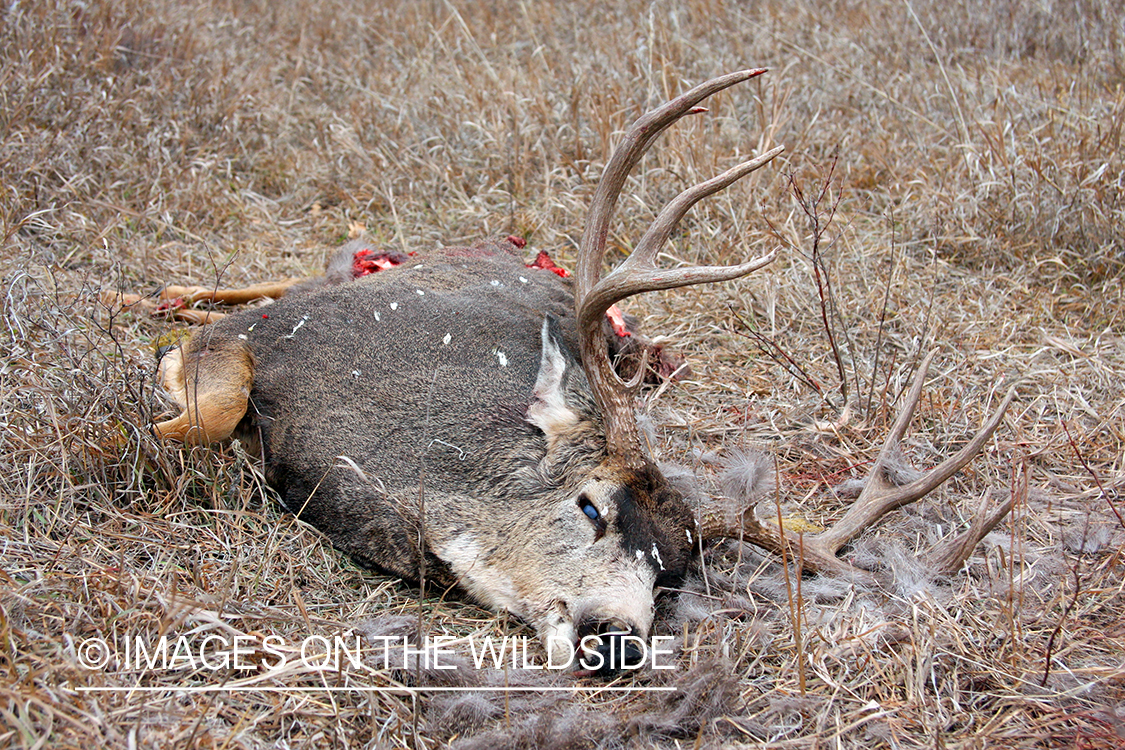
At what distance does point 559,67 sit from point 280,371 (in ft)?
13.9

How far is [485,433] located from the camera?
9.90 ft

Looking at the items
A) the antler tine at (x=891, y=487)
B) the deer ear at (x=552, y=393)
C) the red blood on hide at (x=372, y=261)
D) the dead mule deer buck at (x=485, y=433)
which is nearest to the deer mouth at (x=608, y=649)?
the dead mule deer buck at (x=485, y=433)

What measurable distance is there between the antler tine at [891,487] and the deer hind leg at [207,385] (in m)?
2.15

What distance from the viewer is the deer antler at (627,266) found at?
Answer: 2545 millimetres

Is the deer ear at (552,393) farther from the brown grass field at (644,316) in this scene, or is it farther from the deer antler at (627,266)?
the brown grass field at (644,316)

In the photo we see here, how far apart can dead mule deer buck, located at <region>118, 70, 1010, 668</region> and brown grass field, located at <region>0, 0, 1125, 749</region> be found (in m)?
0.16

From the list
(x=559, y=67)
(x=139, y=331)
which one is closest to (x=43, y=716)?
(x=139, y=331)

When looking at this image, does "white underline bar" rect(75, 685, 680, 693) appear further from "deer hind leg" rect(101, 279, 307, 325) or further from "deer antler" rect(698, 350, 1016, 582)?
"deer hind leg" rect(101, 279, 307, 325)

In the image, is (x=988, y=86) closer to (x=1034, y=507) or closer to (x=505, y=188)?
(x=505, y=188)

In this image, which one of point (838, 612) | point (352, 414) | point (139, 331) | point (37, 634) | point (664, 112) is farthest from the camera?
point (139, 331)

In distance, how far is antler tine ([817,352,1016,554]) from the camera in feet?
9.72

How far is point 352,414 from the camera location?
10.3 ft

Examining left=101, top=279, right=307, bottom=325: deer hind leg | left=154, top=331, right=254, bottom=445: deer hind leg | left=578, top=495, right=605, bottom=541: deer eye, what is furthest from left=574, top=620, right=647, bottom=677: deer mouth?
left=101, top=279, right=307, bottom=325: deer hind leg

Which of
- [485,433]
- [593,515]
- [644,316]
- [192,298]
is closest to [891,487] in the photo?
[593,515]
